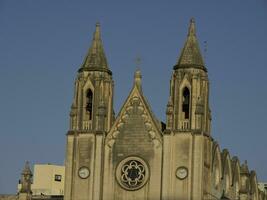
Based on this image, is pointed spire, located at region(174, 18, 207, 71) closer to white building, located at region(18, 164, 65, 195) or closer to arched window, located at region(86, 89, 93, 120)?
arched window, located at region(86, 89, 93, 120)

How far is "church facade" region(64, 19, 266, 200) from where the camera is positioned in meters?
91.3

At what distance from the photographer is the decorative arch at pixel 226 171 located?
102 m

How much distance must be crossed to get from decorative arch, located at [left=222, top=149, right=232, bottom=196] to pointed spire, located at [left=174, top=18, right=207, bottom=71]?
11.4 m

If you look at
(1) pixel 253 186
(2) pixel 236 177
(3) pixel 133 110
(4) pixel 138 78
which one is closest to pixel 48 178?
(1) pixel 253 186

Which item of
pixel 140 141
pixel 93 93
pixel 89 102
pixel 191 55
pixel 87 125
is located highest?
pixel 191 55

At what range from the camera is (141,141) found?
93.1 meters

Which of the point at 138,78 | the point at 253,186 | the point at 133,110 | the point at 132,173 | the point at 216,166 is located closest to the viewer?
the point at 132,173

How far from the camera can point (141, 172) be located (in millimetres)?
92625

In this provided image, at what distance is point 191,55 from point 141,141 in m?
8.45

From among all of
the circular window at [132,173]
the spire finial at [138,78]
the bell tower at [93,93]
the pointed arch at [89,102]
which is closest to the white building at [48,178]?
the pointed arch at [89,102]

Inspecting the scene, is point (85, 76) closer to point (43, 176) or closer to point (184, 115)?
point (184, 115)

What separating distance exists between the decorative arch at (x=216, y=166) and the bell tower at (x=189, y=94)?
12.5 ft

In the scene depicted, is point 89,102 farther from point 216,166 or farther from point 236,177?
point 236,177

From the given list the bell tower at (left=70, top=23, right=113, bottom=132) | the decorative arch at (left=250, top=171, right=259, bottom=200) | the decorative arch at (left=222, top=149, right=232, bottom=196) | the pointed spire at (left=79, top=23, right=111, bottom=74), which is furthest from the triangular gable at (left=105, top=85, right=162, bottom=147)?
the decorative arch at (left=250, top=171, right=259, bottom=200)
